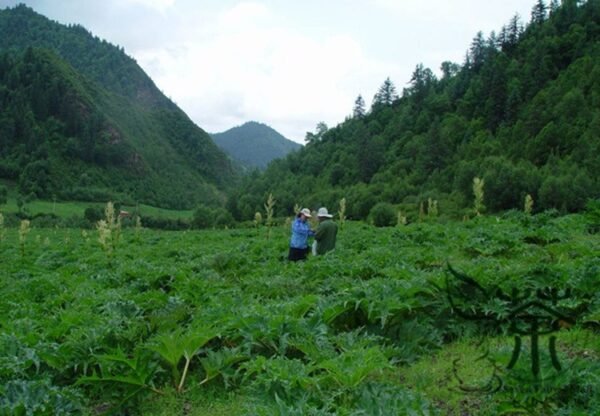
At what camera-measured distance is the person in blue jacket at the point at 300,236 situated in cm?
1360

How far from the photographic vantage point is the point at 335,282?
7.86 metres

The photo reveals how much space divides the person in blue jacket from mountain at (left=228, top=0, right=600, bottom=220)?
38.5 metres

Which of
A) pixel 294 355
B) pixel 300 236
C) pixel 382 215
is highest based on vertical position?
pixel 382 215

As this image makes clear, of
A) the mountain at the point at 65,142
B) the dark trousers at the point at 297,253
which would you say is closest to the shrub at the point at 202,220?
the mountain at the point at 65,142

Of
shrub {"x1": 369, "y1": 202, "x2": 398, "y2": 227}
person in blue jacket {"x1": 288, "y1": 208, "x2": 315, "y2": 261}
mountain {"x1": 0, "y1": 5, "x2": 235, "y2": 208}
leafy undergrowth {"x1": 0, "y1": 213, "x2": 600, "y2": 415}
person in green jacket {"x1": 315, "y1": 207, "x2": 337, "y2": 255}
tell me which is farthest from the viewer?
mountain {"x1": 0, "y1": 5, "x2": 235, "y2": 208}

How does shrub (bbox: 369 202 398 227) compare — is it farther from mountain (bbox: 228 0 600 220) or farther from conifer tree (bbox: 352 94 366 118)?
conifer tree (bbox: 352 94 366 118)

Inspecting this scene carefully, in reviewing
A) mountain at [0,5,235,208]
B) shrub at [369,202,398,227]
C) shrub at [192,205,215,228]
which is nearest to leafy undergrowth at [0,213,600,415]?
shrub at [369,202,398,227]

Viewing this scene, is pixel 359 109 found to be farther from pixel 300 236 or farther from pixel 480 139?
pixel 300 236

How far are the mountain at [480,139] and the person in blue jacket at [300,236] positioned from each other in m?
38.5

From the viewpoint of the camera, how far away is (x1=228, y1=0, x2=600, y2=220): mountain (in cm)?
5778

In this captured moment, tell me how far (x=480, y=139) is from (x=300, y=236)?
76.3 meters

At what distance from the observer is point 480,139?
3282 inches

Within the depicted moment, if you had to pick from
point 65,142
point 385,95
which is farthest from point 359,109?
point 65,142

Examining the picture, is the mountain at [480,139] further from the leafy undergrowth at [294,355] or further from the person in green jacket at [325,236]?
the leafy undergrowth at [294,355]
